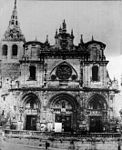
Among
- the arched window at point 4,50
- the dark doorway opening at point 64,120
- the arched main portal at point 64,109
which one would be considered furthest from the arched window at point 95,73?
the arched window at point 4,50

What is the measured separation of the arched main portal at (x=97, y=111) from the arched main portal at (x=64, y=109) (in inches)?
18.8

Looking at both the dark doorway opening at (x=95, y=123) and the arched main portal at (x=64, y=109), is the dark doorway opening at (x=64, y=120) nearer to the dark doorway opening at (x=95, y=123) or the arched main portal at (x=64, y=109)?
the arched main portal at (x=64, y=109)

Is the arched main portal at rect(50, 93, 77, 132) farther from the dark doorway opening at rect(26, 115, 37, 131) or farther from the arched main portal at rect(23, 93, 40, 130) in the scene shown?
the dark doorway opening at rect(26, 115, 37, 131)

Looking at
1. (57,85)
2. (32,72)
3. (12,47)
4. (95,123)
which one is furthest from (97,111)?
(12,47)

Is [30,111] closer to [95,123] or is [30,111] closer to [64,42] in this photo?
[95,123]

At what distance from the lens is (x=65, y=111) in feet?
28.9

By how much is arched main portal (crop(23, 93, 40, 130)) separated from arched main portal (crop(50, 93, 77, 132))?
1.58 feet

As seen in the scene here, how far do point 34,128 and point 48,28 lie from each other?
3.24 meters

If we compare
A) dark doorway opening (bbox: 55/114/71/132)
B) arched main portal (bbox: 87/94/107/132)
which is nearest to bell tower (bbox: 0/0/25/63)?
dark doorway opening (bbox: 55/114/71/132)

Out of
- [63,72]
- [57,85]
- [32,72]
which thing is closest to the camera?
[57,85]

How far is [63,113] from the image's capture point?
8812 mm

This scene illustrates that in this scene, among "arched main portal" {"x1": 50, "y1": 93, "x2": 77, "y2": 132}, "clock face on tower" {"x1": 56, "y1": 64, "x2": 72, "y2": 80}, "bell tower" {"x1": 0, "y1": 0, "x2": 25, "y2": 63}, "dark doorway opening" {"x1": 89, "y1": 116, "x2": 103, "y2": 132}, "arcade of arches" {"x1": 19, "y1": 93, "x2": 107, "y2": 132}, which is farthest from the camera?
"bell tower" {"x1": 0, "y1": 0, "x2": 25, "y2": 63}

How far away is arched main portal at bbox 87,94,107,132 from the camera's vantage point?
8.55 m

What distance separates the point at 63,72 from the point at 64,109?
3.72 feet
